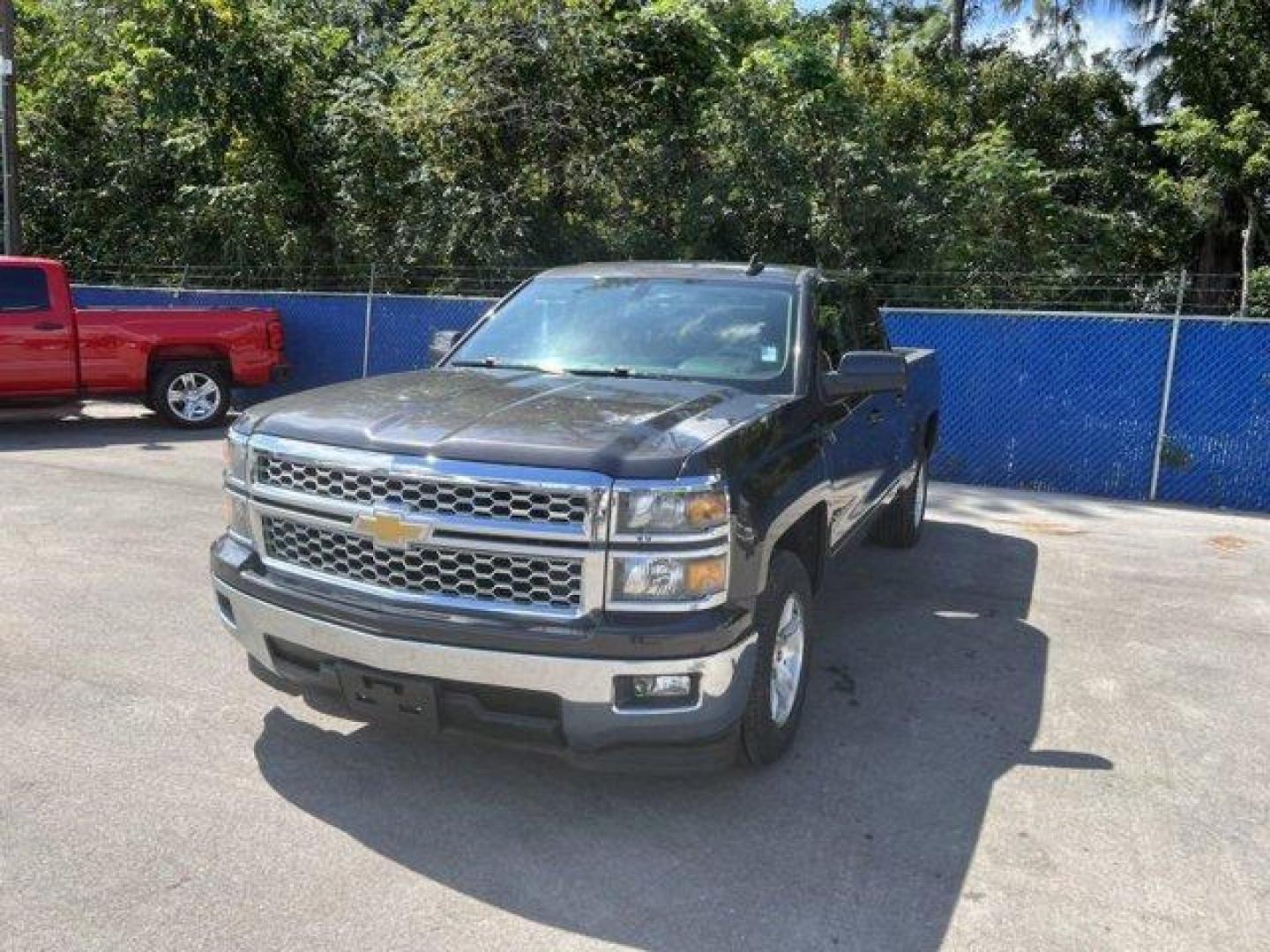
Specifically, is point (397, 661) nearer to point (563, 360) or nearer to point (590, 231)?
point (563, 360)

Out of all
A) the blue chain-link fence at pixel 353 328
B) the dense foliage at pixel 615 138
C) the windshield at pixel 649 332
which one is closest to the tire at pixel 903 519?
the windshield at pixel 649 332

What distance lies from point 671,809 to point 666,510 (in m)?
1.08

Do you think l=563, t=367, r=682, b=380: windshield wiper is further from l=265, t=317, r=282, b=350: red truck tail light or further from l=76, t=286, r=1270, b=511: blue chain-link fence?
l=265, t=317, r=282, b=350: red truck tail light

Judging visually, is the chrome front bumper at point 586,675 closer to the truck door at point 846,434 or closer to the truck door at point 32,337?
the truck door at point 846,434

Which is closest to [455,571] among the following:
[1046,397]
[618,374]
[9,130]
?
[618,374]

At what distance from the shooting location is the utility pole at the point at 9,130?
16.5 metres

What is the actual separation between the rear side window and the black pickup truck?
8.38m

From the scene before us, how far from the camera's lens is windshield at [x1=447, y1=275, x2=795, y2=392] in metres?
4.47

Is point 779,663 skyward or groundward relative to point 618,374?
groundward

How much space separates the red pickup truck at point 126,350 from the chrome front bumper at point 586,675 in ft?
30.0

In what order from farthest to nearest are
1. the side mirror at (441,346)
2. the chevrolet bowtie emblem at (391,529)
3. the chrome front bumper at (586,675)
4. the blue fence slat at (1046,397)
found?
the blue fence slat at (1046,397), the side mirror at (441,346), the chevrolet bowtie emblem at (391,529), the chrome front bumper at (586,675)

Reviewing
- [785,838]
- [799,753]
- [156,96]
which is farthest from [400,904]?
[156,96]

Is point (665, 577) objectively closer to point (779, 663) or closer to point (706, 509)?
point (706, 509)

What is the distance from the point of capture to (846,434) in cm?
472
